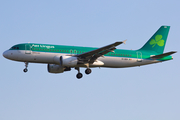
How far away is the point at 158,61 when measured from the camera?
50.6 metres

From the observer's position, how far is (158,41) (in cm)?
5369

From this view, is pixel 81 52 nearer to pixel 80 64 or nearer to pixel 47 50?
pixel 80 64

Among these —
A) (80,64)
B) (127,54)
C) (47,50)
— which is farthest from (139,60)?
(47,50)

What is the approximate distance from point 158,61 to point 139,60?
122 inches

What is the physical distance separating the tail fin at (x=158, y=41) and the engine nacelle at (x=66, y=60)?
13238 mm

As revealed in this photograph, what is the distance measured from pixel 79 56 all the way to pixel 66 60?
6.62 feet

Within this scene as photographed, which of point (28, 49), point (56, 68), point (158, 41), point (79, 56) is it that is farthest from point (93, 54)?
point (158, 41)

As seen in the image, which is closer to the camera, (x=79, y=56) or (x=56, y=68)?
(x=79, y=56)

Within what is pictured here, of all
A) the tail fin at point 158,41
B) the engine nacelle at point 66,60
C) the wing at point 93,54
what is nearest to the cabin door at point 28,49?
the engine nacelle at point 66,60

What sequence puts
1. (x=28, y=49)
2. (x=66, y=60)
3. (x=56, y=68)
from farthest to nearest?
(x=56, y=68)
(x=28, y=49)
(x=66, y=60)

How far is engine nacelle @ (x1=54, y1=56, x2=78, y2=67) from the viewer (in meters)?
43.9

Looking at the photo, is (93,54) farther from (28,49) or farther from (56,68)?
(28,49)

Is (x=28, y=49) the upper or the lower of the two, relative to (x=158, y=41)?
lower

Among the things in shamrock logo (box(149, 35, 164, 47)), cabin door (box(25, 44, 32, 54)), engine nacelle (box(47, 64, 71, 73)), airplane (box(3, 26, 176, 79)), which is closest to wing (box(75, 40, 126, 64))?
airplane (box(3, 26, 176, 79))
